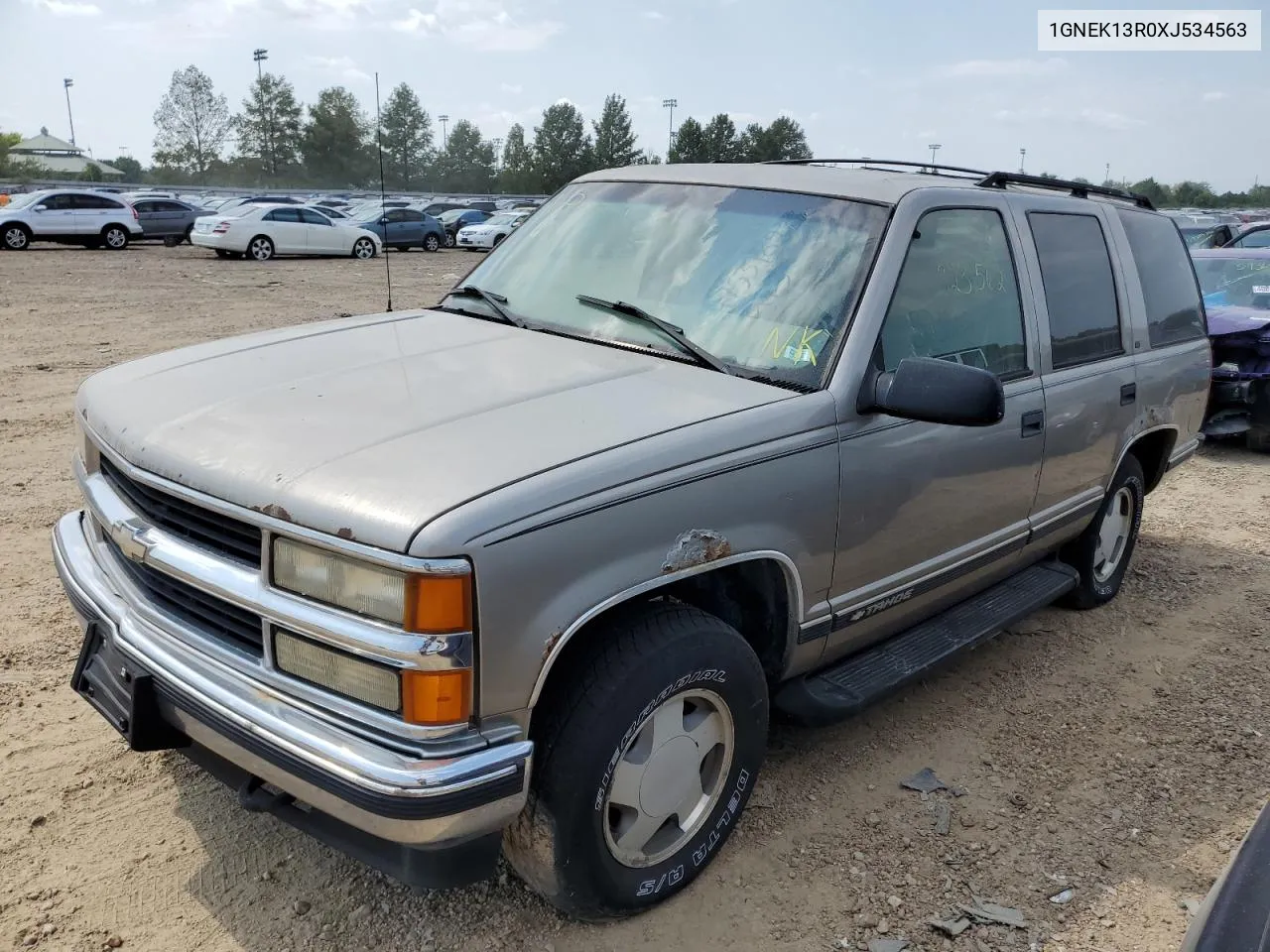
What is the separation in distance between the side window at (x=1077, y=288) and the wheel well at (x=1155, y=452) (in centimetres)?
85

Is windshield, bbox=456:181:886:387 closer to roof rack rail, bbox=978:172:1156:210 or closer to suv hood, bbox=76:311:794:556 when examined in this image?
suv hood, bbox=76:311:794:556

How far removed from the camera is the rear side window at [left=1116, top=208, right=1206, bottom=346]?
4.73 metres

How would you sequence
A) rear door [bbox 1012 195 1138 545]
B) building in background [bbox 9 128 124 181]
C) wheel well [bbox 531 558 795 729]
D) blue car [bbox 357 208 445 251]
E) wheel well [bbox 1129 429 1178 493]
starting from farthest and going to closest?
1. building in background [bbox 9 128 124 181]
2. blue car [bbox 357 208 445 251]
3. wheel well [bbox 1129 429 1178 493]
4. rear door [bbox 1012 195 1138 545]
5. wheel well [bbox 531 558 795 729]

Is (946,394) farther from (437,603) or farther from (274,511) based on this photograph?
(274,511)

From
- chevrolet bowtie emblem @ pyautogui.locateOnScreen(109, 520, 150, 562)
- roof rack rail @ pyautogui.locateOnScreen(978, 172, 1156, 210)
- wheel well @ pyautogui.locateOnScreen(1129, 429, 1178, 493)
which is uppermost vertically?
roof rack rail @ pyautogui.locateOnScreen(978, 172, 1156, 210)

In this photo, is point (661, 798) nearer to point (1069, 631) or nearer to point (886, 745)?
point (886, 745)

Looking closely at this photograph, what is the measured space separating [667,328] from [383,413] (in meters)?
1.00

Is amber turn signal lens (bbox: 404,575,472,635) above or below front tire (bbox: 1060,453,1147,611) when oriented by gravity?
above

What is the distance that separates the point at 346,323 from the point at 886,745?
101 inches

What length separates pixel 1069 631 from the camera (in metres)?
4.82

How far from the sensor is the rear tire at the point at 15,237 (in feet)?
78.8

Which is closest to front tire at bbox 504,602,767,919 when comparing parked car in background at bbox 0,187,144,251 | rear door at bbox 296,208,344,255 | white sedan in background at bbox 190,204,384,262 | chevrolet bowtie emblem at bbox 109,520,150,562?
chevrolet bowtie emblem at bbox 109,520,150,562

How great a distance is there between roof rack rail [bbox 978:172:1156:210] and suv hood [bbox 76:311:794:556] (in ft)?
6.00

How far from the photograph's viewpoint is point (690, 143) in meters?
65.2
